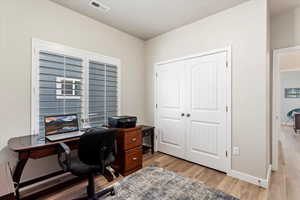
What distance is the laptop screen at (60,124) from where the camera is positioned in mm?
1993

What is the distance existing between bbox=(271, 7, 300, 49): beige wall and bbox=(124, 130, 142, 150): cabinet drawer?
2.84 meters

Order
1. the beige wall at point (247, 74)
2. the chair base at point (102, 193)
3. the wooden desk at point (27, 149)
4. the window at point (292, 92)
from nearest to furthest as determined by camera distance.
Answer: the wooden desk at point (27, 149), the chair base at point (102, 193), the beige wall at point (247, 74), the window at point (292, 92)

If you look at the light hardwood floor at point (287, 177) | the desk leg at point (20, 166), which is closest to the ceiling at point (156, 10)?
the desk leg at point (20, 166)

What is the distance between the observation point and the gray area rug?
71.0 inches

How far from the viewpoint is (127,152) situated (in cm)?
241

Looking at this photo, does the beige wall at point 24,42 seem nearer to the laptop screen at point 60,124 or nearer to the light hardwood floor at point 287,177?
the laptop screen at point 60,124

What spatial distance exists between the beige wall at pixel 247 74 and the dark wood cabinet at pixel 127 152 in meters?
1.57

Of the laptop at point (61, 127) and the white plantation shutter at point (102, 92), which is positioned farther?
the white plantation shutter at point (102, 92)

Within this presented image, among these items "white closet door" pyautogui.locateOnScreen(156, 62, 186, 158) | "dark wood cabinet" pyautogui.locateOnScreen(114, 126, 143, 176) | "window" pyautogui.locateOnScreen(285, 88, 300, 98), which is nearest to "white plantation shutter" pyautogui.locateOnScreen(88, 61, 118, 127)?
"dark wood cabinet" pyautogui.locateOnScreen(114, 126, 143, 176)

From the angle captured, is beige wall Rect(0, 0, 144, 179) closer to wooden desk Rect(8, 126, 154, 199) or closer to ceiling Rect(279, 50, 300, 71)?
wooden desk Rect(8, 126, 154, 199)

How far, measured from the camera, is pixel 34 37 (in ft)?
6.73

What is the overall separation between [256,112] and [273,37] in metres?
1.52

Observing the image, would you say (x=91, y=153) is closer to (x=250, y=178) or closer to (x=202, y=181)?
(x=202, y=181)

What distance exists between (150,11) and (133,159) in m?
2.51
